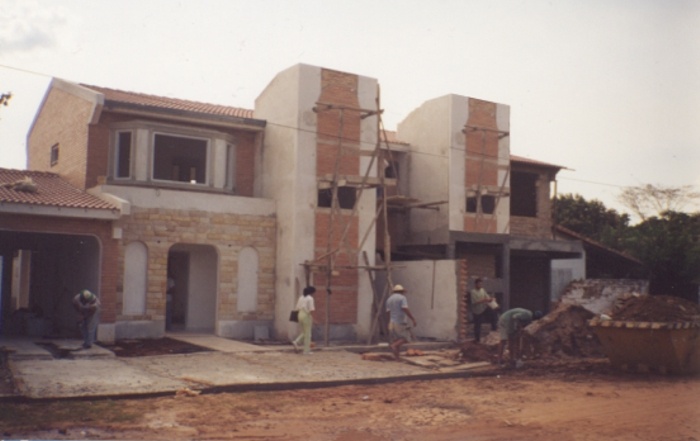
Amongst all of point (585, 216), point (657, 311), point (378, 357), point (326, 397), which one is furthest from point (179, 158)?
point (585, 216)

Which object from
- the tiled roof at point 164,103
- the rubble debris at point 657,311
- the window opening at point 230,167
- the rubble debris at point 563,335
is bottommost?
the rubble debris at point 563,335

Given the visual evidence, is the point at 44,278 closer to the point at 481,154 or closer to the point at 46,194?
the point at 46,194

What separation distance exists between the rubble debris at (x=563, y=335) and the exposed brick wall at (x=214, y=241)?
24.4 ft

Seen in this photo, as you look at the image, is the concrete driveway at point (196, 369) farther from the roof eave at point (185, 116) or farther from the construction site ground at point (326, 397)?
the roof eave at point (185, 116)

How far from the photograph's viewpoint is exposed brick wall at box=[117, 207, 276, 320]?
1920 centimetres

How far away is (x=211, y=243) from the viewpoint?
2016cm

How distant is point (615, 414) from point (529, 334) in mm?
6588

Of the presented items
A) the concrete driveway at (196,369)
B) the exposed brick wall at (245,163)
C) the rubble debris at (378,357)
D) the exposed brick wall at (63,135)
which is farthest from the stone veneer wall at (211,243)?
the rubble debris at (378,357)

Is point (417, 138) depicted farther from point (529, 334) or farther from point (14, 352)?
point (14, 352)

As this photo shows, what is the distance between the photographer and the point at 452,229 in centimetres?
2395

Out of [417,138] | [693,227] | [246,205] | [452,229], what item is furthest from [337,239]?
[693,227]

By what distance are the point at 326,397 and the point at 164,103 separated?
1283 cm

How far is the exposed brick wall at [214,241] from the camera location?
63.0 feet

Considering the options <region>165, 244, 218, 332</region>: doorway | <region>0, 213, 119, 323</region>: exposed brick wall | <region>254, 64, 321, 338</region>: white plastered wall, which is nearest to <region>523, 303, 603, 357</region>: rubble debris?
<region>254, 64, 321, 338</region>: white plastered wall
